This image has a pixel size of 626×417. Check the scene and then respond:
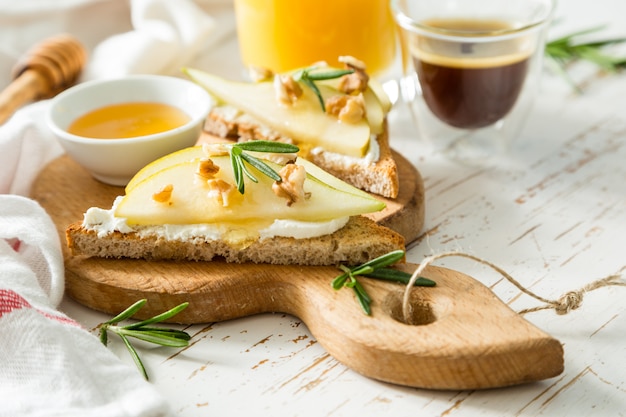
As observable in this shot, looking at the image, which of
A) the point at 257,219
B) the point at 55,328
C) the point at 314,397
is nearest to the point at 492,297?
the point at 314,397

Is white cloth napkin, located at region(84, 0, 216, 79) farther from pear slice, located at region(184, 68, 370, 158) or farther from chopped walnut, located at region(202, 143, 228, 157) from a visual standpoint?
chopped walnut, located at region(202, 143, 228, 157)

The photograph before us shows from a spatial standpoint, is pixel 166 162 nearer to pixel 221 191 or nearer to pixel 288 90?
pixel 221 191

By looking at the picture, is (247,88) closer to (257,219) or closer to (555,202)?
(257,219)

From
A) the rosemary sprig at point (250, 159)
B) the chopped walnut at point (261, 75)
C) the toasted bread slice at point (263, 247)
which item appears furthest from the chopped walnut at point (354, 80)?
the toasted bread slice at point (263, 247)

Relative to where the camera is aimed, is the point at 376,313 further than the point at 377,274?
No

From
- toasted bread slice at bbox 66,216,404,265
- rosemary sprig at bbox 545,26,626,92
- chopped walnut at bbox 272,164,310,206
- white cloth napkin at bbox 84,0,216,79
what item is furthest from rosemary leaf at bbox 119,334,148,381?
rosemary sprig at bbox 545,26,626,92

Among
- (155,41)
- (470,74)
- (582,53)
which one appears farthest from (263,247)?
(582,53)
